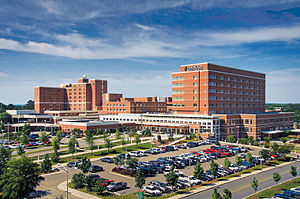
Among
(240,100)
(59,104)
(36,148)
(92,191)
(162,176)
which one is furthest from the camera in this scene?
(59,104)

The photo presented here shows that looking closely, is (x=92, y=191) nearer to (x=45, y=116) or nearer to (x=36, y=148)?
(x=36, y=148)

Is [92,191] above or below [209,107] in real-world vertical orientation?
below

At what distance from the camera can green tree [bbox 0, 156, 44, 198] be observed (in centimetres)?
3759

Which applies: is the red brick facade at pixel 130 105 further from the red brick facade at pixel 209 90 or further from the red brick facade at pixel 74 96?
the red brick facade at pixel 209 90

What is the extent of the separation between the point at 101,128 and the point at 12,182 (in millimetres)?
79304

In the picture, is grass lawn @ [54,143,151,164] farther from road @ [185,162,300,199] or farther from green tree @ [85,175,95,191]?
road @ [185,162,300,199]

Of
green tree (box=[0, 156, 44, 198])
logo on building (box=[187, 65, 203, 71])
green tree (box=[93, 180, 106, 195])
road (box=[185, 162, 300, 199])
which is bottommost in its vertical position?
road (box=[185, 162, 300, 199])

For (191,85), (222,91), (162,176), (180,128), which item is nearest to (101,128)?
(180,128)

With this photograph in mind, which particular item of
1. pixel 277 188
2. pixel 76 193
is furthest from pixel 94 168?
pixel 277 188

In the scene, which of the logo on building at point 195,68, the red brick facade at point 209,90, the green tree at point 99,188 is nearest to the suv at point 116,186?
the green tree at point 99,188

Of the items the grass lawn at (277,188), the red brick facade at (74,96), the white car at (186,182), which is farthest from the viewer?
the red brick facade at (74,96)

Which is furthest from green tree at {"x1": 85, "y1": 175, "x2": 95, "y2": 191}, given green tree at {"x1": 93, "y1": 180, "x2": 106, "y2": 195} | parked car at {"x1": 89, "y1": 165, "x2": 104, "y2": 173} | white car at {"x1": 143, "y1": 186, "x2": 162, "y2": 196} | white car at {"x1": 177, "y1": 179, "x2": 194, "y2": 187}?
white car at {"x1": 177, "y1": 179, "x2": 194, "y2": 187}

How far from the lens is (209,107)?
117 meters

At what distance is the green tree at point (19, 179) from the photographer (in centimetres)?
3759
